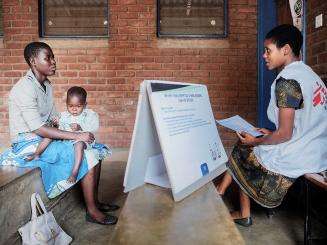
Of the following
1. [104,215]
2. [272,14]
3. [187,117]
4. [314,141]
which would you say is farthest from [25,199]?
[272,14]

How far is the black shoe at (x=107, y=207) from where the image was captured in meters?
3.40

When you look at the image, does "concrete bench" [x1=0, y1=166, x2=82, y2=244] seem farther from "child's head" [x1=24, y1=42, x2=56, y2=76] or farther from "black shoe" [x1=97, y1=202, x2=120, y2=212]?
"child's head" [x1=24, y1=42, x2=56, y2=76]

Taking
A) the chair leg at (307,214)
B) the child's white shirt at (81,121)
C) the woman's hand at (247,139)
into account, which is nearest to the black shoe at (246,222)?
the chair leg at (307,214)

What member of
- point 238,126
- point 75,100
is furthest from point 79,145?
point 238,126

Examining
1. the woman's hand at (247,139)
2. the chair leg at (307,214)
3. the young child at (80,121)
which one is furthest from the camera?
the young child at (80,121)

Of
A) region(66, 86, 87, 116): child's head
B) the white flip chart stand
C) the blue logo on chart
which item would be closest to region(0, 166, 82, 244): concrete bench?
region(66, 86, 87, 116): child's head

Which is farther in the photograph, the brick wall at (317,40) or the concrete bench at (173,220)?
the brick wall at (317,40)

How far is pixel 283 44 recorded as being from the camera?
264cm

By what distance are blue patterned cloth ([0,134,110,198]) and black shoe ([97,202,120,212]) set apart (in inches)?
25.9

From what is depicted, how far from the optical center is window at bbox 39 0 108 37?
223 inches

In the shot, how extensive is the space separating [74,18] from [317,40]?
3.70 m

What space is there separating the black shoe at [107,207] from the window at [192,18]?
3098mm

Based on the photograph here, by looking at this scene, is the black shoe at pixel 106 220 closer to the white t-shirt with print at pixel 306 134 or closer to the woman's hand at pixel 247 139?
the woman's hand at pixel 247 139

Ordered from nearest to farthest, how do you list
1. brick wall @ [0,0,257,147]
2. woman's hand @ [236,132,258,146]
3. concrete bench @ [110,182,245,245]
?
concrete bench @ [110,182,245,245], woman's hand @ [236,132,258,146], brick wall @ [0,0,257,147]
